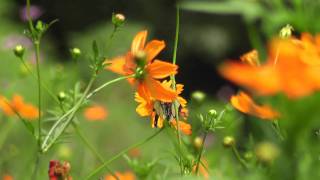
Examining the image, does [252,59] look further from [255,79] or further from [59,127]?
[255,79]

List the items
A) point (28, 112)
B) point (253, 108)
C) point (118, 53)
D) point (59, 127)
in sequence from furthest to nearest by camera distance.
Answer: point (118, 53), point (28, 112), point (59, 127), point (253, 108)

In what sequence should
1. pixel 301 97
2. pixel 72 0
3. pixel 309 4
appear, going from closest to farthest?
pixel 301 97 → pixel 309 4 → pixel 72 0

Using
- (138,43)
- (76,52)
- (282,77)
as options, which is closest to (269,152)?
(282,77)

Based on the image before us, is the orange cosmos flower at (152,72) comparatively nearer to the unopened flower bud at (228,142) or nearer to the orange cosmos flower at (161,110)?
the orange cosmos flower at (161,110)

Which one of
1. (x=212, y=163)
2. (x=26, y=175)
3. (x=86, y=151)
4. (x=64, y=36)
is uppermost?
(x=212, y=163)

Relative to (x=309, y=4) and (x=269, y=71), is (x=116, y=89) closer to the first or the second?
(x=309, y=4)

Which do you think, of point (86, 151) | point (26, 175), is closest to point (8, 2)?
point (86, 151)
